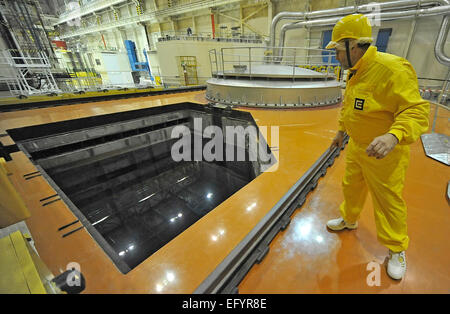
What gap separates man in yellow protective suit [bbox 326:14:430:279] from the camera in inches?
41.3

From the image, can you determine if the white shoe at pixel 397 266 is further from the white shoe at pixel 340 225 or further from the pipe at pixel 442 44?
the pipe at pixel 442 44

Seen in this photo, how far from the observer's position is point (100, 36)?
25344mm

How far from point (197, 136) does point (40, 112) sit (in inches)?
168

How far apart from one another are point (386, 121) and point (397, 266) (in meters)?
0.94

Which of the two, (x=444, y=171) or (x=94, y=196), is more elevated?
(x=444, y=171)

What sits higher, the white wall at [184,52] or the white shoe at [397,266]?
the white wall at [184,52]

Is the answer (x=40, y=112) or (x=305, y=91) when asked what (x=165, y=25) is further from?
(x=305, y=91)

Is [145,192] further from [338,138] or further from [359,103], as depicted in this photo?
[359,103]

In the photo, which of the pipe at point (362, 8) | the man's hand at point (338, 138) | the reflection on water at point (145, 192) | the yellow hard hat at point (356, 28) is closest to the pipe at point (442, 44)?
the pipe at point (362, 8)

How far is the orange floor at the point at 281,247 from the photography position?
123 centimetres

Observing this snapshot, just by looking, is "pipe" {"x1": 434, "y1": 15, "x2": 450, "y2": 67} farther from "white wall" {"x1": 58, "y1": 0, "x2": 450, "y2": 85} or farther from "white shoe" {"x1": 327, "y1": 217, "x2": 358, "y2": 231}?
"white shoe" {"x1": 327, "y1": 217, "x2": 358, "y2": 231}

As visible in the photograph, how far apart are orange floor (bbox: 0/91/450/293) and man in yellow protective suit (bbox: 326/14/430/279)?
0.79ft

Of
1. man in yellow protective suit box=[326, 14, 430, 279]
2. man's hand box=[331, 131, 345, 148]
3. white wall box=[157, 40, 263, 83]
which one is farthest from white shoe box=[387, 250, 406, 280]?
white wall box=[157, 40, 263, 83]
